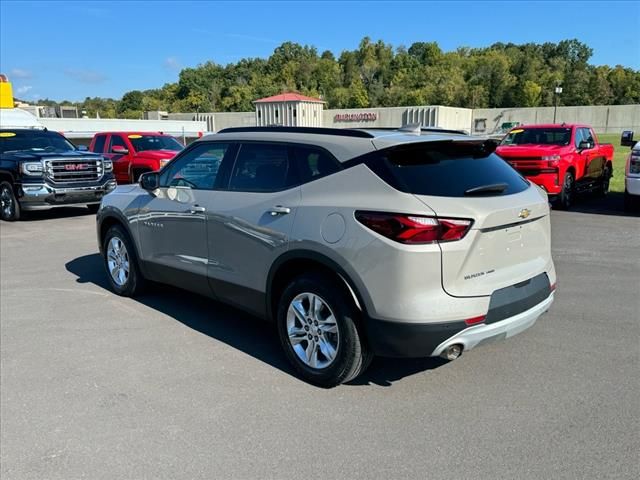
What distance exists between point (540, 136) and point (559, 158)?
1492 millimetres

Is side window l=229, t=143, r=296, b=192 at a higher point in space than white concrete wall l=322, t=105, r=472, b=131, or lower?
lower

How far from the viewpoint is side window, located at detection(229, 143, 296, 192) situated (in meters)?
4.12

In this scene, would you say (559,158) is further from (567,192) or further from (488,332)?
(488,332)

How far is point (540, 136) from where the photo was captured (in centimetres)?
1273

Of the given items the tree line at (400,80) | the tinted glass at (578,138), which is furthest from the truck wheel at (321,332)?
the tree line at (400,80)

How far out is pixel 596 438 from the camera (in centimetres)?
319

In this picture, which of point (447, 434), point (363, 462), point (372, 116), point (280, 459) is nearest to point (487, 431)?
point (447, 434)

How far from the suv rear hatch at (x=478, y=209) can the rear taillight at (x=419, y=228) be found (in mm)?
41

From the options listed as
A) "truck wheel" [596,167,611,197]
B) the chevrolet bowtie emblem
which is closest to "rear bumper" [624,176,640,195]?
"truck wheel" [596,167,611,197]

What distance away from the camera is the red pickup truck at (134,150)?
14.1 metres

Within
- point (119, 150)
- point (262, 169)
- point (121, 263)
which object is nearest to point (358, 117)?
point (119, 150)

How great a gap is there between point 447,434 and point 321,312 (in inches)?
44.6

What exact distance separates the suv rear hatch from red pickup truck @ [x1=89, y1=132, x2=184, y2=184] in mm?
11327

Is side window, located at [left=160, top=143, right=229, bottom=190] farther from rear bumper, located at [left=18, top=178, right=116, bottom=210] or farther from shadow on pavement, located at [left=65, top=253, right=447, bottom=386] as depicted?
rear bumper, located at [left=18, top=178, right=116, bottom=210]
